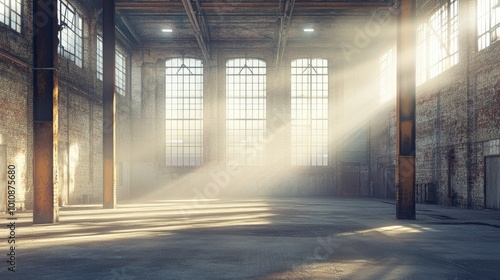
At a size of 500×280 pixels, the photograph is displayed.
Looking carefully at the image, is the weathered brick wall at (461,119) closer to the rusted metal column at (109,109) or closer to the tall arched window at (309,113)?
the tall arched window at (309,113)

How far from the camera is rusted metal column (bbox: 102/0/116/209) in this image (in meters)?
14.5

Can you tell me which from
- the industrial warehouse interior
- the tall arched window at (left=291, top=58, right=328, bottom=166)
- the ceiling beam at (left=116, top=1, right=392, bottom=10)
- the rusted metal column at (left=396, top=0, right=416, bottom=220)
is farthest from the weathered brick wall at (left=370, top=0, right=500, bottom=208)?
the tall arched window at (left=291, top=58, right=328, bottom=166)

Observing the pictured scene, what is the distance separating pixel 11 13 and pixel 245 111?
14.0 meters

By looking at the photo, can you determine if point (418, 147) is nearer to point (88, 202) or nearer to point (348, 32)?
point (348, 32)

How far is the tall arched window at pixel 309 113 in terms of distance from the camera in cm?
2530

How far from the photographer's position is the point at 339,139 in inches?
995

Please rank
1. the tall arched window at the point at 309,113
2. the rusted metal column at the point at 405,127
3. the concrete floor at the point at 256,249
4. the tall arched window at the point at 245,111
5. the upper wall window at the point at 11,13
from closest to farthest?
the concrete floor at the point at 256,249 < the rusted metal column at the point at 405,127 < the upper wall window at the point at 11,13 < the tall arched window at the point at 245,111 < the tall arched window at the point at 309,113

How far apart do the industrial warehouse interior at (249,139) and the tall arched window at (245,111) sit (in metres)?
0.08

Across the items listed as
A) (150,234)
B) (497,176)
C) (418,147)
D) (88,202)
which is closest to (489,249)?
(150,234)

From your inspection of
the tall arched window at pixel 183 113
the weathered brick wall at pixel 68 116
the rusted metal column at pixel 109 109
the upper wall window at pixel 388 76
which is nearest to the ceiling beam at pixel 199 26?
the tall arched window at pixel 183 113

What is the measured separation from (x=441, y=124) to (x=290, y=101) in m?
9.82

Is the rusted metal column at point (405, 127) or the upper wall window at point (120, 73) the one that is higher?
the upper wall window at point (120, 73)

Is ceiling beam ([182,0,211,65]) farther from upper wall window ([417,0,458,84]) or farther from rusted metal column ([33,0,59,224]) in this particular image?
upper wall window ([417,0,458,84])

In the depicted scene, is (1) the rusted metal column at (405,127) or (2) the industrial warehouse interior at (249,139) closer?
(2) the industrial warehouse interior at (249,139)
